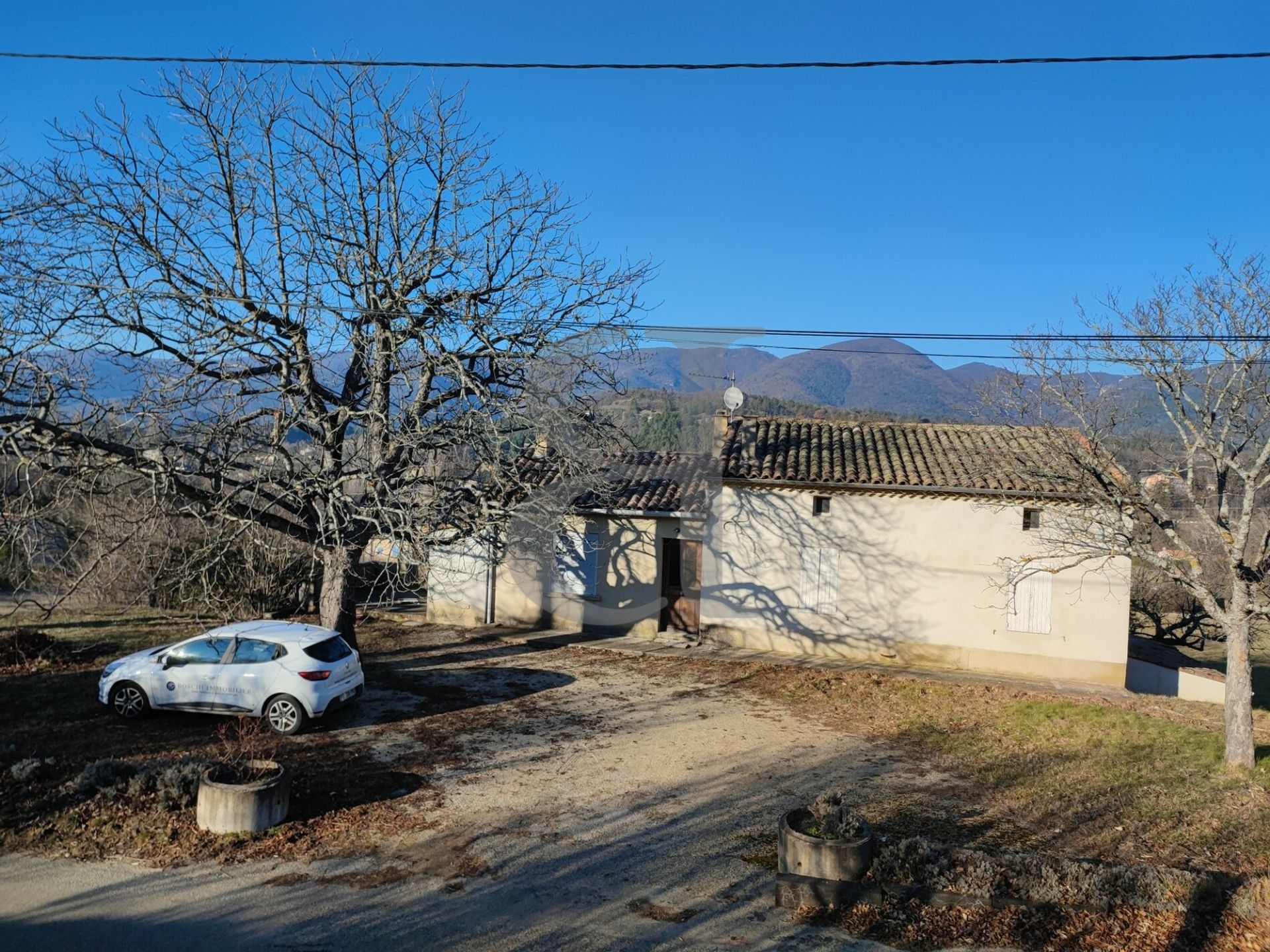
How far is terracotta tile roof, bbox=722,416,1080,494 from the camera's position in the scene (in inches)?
669

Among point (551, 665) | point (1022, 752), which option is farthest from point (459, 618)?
point (1022, 752)

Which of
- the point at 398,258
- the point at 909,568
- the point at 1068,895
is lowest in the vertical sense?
the point at 1068,895

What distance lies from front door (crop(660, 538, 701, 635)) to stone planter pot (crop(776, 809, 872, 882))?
12.7m

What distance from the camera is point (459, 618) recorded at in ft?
65.8

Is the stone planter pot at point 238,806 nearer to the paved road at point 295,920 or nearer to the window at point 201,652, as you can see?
the paved road at point 295,920

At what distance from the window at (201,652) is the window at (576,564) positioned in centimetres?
944

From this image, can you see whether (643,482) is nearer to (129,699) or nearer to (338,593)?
(338,593)

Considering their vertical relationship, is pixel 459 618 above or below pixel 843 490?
below

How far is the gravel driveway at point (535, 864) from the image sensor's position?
593cm

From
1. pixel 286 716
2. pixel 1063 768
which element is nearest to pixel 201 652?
pixel 286 716

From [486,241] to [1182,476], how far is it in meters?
11.0

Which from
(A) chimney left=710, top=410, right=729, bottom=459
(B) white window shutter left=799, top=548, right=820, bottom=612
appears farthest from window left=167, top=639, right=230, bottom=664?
(A) chimney left=710, top=410, right=729, bottom=459

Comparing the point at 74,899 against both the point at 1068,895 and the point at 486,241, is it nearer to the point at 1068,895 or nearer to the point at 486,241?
the point at 1068,895

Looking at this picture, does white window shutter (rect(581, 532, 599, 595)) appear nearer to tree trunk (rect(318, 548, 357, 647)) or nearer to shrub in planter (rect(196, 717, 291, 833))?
tree trunk (rect(318, 548, 357, 647))
